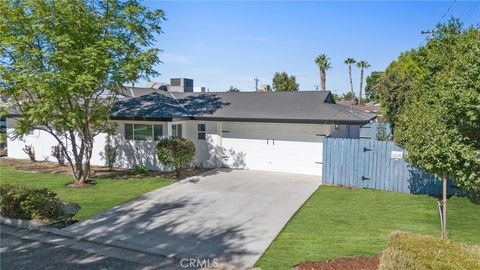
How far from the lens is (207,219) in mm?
9430

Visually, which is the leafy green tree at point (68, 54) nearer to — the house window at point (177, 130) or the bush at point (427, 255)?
the house window at point (177, 130)

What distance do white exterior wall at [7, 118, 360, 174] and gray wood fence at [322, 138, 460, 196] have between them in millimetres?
1768

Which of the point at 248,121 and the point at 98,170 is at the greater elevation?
the point at 248,121

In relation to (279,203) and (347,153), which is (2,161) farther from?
(347,153)

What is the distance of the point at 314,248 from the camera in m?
6.99

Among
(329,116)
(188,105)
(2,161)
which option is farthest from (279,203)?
(2,161)

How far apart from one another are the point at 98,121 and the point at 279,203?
326 inches

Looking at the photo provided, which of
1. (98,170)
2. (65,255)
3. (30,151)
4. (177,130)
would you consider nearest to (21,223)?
(65,255)

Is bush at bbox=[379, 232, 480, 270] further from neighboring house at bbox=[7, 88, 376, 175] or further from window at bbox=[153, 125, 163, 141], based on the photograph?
window at bbox=[153, 125, 163, 141]

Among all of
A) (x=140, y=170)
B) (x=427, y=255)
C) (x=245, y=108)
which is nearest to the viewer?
(x=427, y=255)

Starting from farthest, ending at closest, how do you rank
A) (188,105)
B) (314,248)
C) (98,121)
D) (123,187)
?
(188,105)
(98,121)
(123,187)
(314,248)

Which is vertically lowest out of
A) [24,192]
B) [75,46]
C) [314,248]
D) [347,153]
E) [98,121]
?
[314,248]

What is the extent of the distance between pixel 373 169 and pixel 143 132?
10.7m

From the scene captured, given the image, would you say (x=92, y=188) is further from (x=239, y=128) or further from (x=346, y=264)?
(x=346, y=264)
